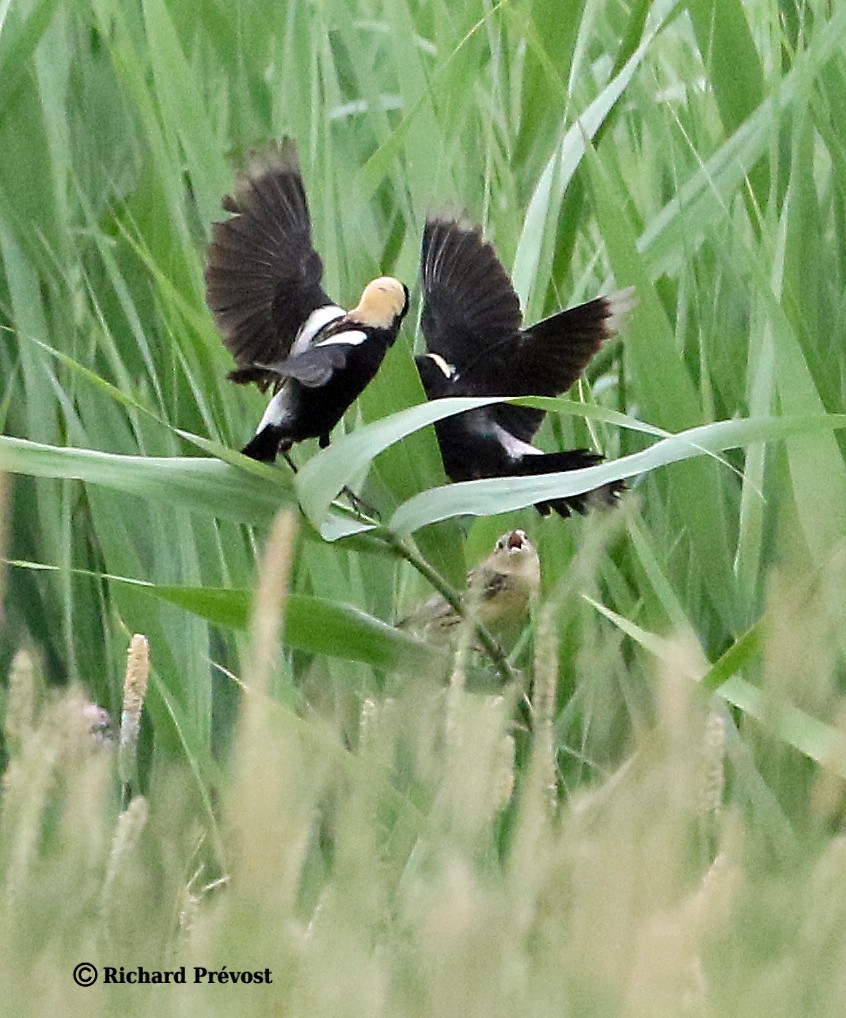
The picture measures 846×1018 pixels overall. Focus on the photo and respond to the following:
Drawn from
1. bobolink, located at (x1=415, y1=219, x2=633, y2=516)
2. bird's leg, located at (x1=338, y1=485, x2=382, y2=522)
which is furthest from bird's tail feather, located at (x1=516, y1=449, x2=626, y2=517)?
bird's leg, located at (x1=338, y1=485, x2=382, y2=522)

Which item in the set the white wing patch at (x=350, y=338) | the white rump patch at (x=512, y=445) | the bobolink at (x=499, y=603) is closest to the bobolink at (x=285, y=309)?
the white wing patch at (x=350, y=338)

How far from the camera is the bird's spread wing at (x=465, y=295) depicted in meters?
0.90

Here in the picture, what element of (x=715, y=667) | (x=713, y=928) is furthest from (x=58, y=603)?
(x=713, y=928)

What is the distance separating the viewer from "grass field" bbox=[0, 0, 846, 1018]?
0.40 meters

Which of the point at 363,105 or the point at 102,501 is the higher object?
the point at 363,105

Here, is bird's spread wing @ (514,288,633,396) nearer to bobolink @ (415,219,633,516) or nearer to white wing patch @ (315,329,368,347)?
bobolink @ (415,219,633,516)

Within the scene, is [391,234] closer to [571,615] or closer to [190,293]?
[190,293]

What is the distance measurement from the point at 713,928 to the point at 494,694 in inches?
15.2

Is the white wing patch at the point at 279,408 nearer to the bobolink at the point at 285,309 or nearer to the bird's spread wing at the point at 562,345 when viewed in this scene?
the bobolink at the point at 285,309

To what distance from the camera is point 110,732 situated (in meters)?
0.92

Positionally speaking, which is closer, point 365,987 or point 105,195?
point 365,987

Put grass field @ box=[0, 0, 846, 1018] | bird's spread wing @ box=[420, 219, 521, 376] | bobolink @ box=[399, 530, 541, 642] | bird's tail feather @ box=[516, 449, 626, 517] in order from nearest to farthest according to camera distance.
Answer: grass field @ box=[0, 0, 846, 1018], bird's tail feather @ box=[516, 449, 626, 517], bird's spread wing @ box=[420, 219, 521, 376], bobolink @ box=[399, 530, 541, 642]

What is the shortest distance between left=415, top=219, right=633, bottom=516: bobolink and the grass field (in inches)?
1.7

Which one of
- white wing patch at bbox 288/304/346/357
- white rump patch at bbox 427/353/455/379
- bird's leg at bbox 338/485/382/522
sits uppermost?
white wing patch at bbox 288/304/346/357
